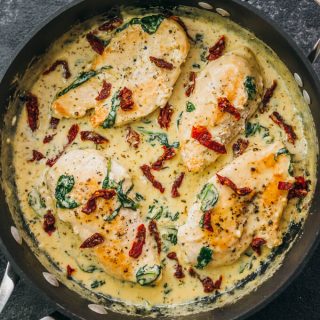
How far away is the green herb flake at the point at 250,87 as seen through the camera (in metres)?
4.00

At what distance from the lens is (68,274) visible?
4.25m

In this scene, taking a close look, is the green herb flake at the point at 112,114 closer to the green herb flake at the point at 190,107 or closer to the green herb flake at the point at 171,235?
the green herb flake at the point at 190,107

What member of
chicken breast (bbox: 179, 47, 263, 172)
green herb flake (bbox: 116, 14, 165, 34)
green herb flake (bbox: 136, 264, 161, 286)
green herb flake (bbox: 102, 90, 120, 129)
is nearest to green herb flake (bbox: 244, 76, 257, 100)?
A: chicken breast (bbox: 179, 47, 263, 172)

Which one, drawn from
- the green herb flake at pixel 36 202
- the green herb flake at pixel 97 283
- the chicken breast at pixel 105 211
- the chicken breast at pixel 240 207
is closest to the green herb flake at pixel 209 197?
the chicken breast at pixel 240 207

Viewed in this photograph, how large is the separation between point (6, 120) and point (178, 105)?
107cm

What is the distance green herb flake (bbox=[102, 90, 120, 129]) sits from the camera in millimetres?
4086

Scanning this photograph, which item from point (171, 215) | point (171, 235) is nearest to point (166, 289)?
point (171, 235)

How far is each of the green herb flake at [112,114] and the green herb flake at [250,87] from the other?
0.77 m

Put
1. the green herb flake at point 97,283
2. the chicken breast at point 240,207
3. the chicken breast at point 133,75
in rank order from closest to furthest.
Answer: the chicken breast at point 240,207 → the chicken breast at point 133,75 → the green herb flake at point 97,283

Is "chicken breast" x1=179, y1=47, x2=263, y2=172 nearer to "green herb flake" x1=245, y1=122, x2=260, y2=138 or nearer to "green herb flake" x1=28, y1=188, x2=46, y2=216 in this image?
"green herb flake" x1=245, y1=122, x2=260, y2=138

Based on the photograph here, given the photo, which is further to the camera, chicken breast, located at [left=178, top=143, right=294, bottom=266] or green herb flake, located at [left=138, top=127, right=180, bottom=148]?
green herb flake, located at [left=138, top=127, right=180, bottom=148]

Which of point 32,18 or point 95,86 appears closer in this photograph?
point 95,86

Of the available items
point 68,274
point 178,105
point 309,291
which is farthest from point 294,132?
point 68,274

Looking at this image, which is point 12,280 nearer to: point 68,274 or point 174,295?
point 68,274
